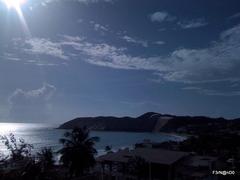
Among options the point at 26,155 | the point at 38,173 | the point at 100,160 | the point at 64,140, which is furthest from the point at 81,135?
the point at 38,173

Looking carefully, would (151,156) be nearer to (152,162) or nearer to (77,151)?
(152,162)

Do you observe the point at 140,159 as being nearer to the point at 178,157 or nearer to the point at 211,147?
the point at 178,157

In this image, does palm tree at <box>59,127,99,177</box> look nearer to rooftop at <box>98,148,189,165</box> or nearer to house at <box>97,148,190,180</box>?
house at <box>97,148,190,180</box>

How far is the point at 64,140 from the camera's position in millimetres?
39375

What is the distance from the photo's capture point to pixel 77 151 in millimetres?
39125

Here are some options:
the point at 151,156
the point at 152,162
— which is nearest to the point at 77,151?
the point at 152,162

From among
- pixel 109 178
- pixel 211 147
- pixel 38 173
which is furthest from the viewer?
pixel 211 147

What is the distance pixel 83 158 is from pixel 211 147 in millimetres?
57976

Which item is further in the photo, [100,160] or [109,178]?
[100,160]

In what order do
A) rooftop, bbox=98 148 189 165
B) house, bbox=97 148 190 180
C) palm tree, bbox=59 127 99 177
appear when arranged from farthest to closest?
1. rooftop, bbox=98 148 189 165
2. house, bbox=97 148 190 180
3. palm tree, bbox=59 127 99 177

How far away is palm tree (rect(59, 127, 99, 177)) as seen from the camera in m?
39.0

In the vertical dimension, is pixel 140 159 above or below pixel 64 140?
below

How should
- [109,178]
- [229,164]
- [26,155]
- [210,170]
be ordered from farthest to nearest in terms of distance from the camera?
[229,164]
[210,170]
[109,178]
[26,155]

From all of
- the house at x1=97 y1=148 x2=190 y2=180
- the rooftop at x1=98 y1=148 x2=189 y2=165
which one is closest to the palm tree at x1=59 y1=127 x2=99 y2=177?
the house at x1=97 y1=148 x2=190 y2=180
